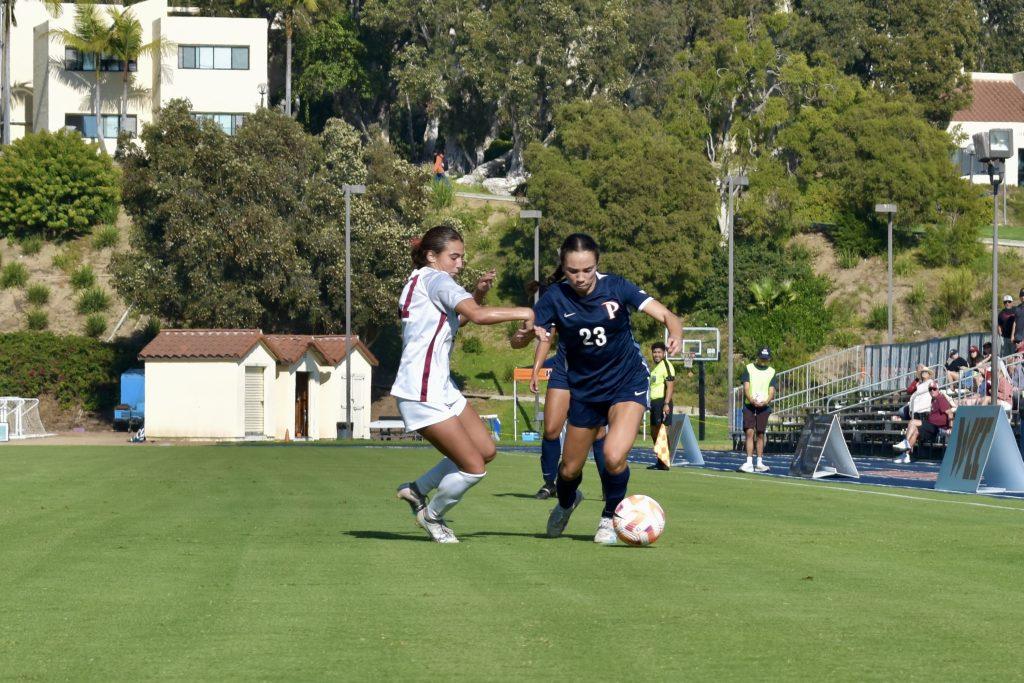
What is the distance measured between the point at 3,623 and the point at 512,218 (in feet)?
231

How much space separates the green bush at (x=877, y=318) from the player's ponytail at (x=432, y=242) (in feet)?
200

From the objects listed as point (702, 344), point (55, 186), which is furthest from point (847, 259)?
point (55, 186)

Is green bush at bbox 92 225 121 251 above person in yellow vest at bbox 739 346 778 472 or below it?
above

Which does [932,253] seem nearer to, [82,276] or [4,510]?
[82,276]

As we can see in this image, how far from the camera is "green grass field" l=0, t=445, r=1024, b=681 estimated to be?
5879 mm

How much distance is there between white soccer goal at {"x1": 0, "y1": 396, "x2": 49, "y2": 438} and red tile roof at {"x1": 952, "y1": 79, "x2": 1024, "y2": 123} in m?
A: 59.3

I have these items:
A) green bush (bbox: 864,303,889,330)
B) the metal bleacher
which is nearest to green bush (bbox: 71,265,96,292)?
Result: green bush (bbox: 864,303,889,330)

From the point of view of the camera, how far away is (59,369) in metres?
63.9

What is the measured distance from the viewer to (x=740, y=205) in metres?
72.8

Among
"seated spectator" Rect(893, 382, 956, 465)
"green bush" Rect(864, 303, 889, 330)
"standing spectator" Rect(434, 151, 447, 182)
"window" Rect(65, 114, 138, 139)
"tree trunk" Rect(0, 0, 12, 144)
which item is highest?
"tree trunk" Rect(0, 0, 12, 144)

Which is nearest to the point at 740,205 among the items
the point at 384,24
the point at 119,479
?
the point at 384,24

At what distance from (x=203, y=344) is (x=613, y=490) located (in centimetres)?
4514

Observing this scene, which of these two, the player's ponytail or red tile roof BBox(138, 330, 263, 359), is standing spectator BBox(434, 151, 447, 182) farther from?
the player's ponytail

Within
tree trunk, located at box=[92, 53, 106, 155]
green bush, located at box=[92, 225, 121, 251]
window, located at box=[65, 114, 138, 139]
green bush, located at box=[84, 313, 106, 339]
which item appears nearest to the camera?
green bush, located at box=[84, 313, 106, 339]
